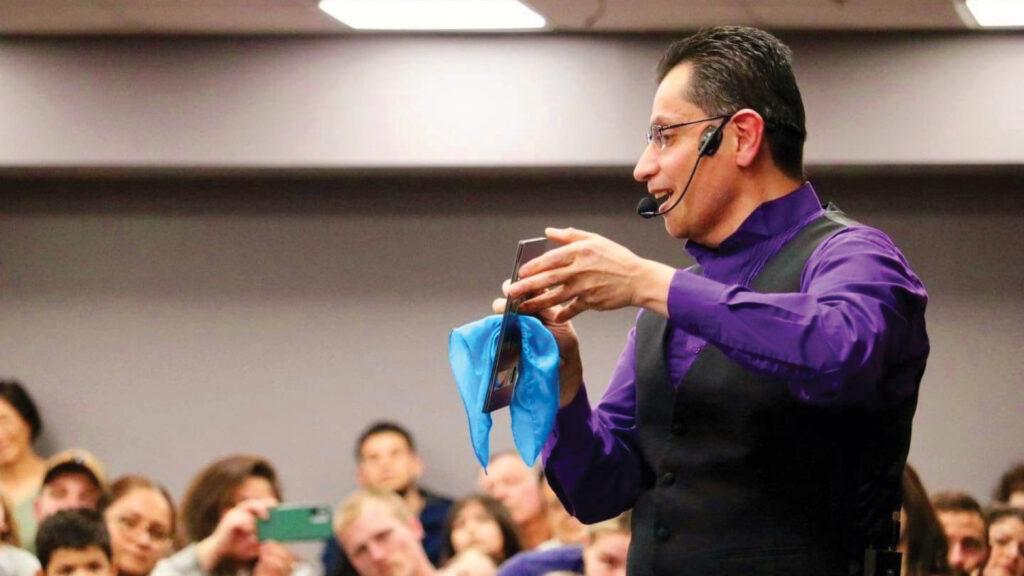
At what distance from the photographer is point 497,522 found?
466 cm

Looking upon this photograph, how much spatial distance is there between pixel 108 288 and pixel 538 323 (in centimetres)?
488

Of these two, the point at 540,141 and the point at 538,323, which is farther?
the point at 540,141

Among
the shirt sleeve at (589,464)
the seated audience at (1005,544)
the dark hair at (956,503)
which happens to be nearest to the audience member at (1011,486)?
the seated audience at (1005,544)

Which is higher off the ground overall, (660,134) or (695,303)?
(660,134)

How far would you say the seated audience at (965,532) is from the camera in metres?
4.53

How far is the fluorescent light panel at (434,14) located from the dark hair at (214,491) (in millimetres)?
1712

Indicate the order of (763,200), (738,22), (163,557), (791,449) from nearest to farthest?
(791,449) → (763,200) → (163,557) → (738,22)

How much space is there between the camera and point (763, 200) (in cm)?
184

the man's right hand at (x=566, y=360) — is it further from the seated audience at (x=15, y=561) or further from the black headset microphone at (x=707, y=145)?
the seated audience at (x=15, y=561)

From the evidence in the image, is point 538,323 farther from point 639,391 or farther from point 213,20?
point 213,20

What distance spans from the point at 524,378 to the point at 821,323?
0.43 metres

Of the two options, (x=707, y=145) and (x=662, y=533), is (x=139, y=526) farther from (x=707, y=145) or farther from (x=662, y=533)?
(x=707, y=145)

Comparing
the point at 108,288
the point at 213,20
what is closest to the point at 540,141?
the point at 213,20

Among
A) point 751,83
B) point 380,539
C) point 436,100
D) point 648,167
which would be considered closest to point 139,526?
point 380,539
